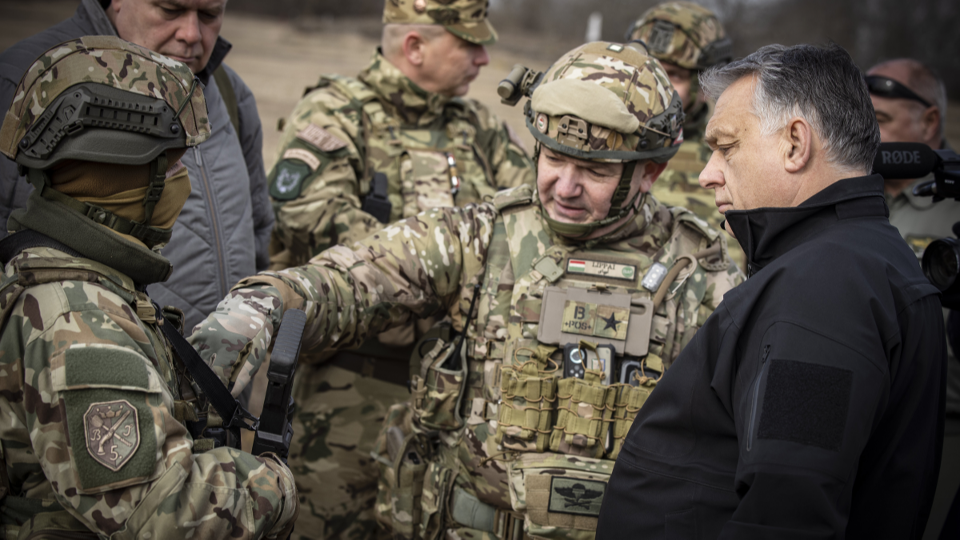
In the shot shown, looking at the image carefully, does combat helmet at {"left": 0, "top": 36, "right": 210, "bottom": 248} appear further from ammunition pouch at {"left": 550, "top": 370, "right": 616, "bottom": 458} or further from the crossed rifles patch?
ammunition pouch at {"left": 550, "top": 370, "right": 616, "bottom": 458}

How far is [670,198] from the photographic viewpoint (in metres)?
5.21

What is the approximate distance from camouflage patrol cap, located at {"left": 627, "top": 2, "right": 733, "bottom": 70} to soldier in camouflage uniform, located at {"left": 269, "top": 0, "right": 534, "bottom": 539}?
1472 millimetres

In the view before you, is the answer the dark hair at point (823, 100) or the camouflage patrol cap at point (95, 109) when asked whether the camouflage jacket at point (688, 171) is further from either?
the camouflage patrol cap at point (95, 109)

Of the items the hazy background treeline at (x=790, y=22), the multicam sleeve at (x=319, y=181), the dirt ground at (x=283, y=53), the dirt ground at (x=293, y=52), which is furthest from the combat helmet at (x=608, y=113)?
the hazy background treeline at (x=790, y=22)

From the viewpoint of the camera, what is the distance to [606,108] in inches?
106

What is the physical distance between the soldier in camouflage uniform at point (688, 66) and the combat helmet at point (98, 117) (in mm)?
3845

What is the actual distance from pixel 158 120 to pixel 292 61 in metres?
12.6

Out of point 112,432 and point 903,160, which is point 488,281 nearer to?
point 112,432

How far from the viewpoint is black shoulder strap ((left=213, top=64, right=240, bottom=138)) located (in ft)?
11.6

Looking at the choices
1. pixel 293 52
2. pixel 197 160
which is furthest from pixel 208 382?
pixel 293 52

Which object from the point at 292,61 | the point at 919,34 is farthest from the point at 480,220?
the point at 919,34

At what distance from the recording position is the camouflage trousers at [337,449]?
3.88m

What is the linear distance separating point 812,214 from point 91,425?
5.98ft

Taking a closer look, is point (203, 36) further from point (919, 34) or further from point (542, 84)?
point (919, 34)
